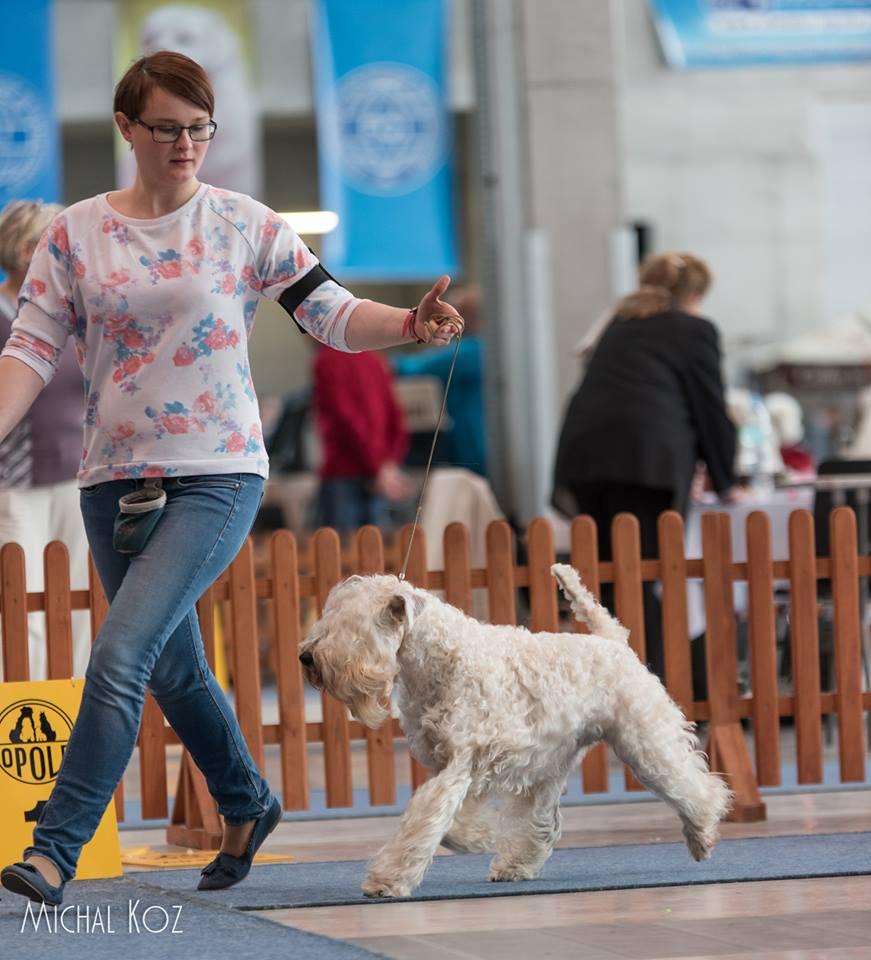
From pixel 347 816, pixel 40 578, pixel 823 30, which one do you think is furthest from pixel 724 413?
pixel 823 30

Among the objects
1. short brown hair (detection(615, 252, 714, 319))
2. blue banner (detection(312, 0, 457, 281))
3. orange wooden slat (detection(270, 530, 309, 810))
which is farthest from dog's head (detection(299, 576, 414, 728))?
blue banner (detection(312, 0, 457, 281))

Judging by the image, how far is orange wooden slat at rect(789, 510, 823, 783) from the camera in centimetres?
507

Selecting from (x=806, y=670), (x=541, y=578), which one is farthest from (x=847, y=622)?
(x=541, y=578)

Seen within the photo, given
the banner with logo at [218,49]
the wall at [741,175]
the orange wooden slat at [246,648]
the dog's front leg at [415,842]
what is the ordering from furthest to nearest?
the wall at [741,175] → the banner with logo at [218,49] → the orange wooden slat at [246,648] → the dog's front leg at [415,842]

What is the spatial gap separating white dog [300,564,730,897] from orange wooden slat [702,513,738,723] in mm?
1124

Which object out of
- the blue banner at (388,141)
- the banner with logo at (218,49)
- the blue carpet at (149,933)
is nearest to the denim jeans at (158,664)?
the blue carpet at (149,933)

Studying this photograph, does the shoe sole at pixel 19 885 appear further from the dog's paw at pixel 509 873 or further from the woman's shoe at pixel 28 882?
the dog's paw at pixel 509 873

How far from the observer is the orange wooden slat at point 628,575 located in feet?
16.4

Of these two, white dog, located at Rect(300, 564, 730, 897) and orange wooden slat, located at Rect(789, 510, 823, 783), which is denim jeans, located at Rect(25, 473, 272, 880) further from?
orange wooden slat, located at Rect(789, 510, 823, 783)

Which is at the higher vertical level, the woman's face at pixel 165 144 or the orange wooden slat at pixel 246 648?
the woman's face at pixel 165 144

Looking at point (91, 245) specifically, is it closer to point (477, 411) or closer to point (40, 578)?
point (40, 578)

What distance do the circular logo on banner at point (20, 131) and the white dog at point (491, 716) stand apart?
23.9 ft

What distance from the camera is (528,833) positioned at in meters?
3.67

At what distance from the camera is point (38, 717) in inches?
156
